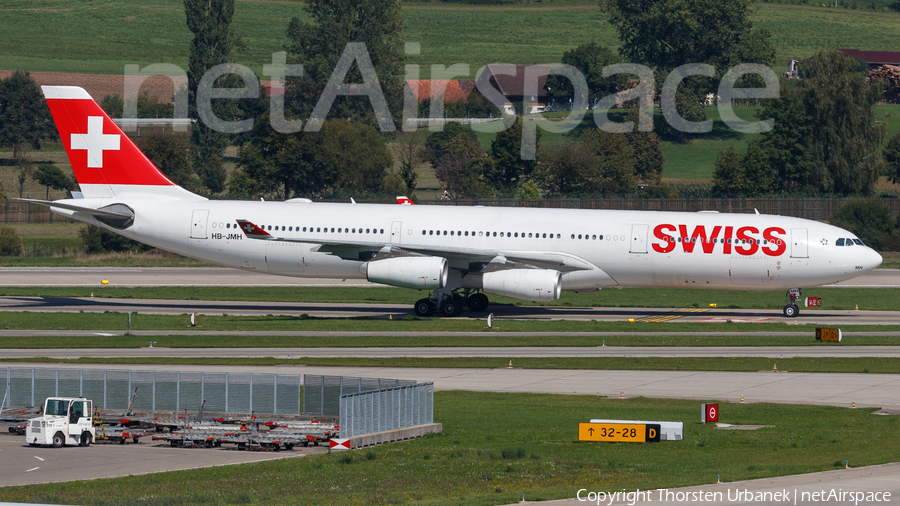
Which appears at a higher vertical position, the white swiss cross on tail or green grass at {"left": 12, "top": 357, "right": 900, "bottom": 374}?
the white swiss cross on tail

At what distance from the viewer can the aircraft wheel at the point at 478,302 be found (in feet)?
183

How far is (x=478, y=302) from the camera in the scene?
55719 mm

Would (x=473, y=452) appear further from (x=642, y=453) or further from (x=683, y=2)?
(x=683, y=2)

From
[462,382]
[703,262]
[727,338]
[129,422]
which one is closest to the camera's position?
[129,422]

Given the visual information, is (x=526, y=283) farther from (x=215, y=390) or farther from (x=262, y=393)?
(x=215, y=390)

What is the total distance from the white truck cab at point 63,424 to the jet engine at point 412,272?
25.4 m

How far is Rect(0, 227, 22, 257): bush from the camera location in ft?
288

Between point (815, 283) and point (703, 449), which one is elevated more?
point (815, 283)

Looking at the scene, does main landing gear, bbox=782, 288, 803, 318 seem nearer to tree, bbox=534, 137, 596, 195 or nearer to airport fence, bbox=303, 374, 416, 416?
airport fence, bbox=303, 374, 416, 416

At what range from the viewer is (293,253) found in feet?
180

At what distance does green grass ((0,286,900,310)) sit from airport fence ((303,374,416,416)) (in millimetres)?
31563

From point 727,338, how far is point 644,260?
7.19 m

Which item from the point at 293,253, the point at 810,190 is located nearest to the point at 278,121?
the point at 810,190

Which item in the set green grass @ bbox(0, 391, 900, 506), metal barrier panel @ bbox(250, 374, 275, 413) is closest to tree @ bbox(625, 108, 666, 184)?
green grass @ bbox(0, 391, 900, 506)
